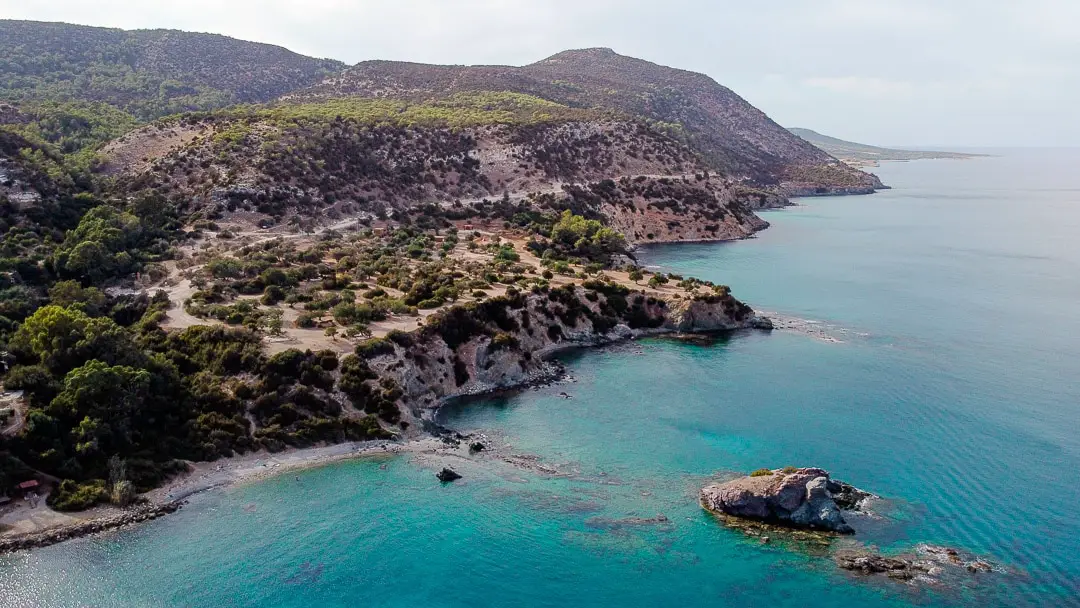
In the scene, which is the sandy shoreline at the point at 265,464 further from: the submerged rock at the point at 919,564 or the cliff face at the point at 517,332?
the submerged rock at the point at 919,564

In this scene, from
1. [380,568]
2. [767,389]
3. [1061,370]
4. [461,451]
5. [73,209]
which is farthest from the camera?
[73,209]

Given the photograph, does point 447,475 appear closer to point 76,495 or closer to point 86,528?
point 86,528

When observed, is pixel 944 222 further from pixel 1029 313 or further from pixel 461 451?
pixel 461 451

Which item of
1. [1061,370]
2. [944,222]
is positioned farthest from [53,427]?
[944,222]

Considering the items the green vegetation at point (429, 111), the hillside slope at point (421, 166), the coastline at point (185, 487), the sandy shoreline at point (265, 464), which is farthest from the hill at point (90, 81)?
the coastline at point (185, 487)

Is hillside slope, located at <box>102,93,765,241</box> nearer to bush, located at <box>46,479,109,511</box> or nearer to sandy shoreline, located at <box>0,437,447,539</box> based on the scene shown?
sandy shoreline, located at <box>0,437,447,539</box>

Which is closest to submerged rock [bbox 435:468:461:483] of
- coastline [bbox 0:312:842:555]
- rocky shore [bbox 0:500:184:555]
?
coastline [bbox 0:312:842:555]

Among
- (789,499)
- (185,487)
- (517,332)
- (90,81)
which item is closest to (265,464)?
Result: (185,487)
